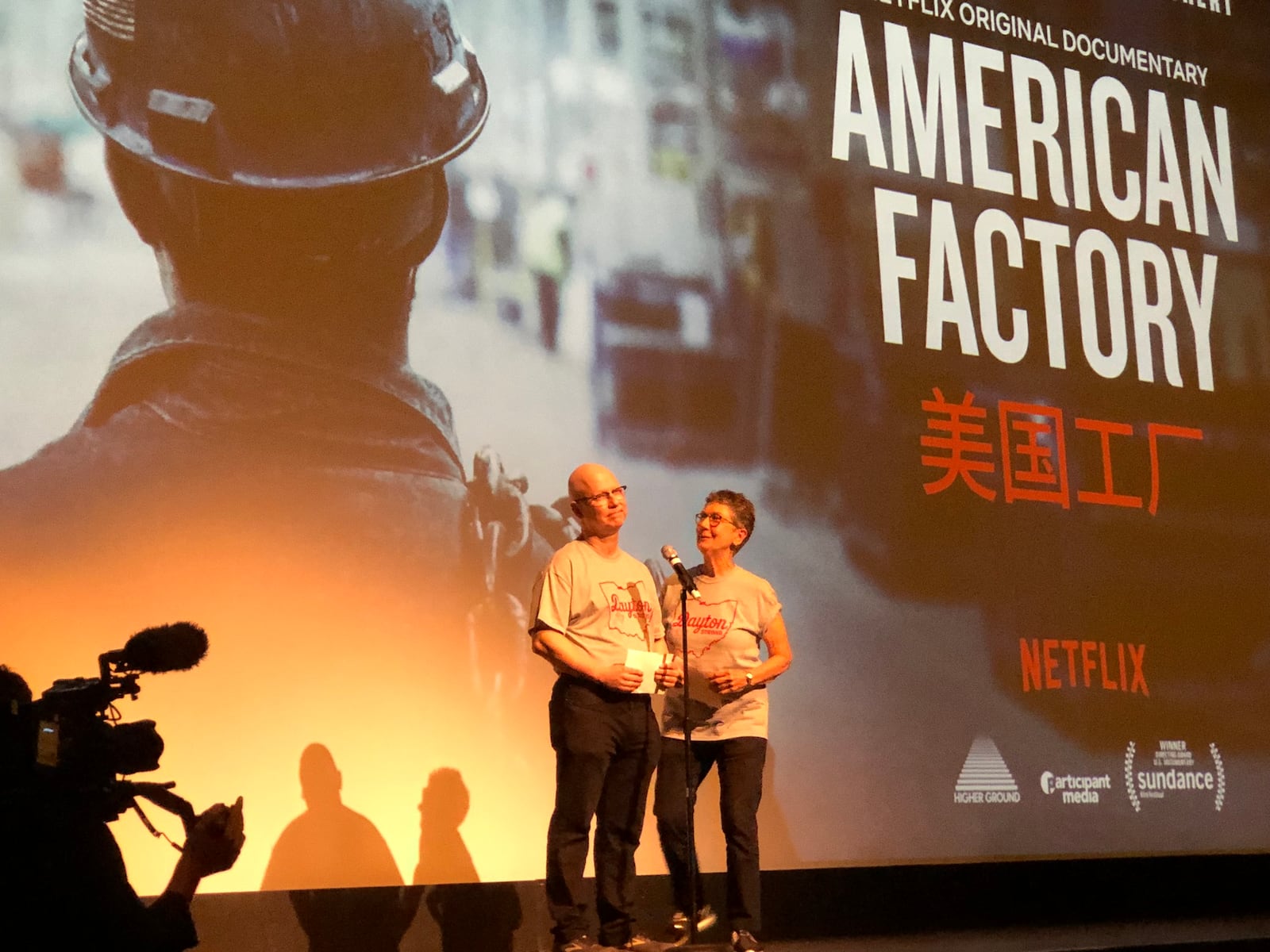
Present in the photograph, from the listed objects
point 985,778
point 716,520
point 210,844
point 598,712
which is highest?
point 716,520

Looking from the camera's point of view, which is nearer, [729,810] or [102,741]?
[102,741]

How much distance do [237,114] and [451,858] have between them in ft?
7.05

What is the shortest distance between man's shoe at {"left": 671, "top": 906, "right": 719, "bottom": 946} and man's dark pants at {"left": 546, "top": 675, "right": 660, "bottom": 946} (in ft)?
1.00

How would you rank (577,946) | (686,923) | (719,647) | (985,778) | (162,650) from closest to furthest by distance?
(162,650), (577,946), (719,647), (686,923), (985,778)

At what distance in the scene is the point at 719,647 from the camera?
3682 millimetres

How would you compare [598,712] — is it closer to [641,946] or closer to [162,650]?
[641,946]

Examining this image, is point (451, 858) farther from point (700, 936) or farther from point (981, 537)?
point (981, 537)

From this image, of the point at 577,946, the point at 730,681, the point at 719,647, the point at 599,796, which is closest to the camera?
the point at 577,946

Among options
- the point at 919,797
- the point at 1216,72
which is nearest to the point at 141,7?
the point at 919,797

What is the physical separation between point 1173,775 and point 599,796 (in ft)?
8.59

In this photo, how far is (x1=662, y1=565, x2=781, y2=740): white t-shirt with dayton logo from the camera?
367 cm

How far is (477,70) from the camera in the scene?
4320 millimetres

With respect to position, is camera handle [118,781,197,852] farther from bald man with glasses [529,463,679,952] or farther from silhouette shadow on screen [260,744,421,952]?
silhouette shadow on screen [260,744,421,952]

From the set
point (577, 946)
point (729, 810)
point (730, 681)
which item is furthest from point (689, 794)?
point (577, 946)
